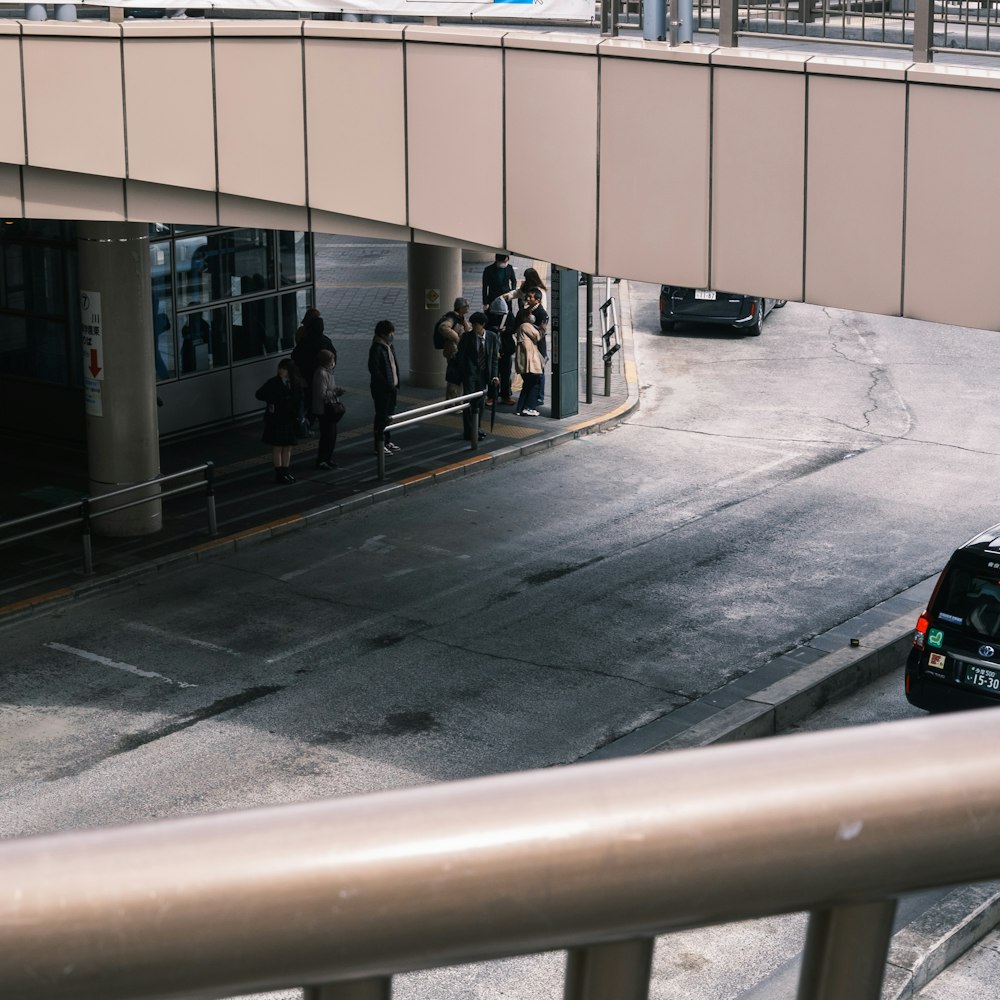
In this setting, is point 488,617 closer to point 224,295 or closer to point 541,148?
point 541,148

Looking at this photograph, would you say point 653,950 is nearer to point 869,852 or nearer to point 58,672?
point 869,852

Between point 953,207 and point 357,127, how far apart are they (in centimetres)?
495

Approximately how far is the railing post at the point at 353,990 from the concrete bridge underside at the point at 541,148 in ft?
29.4

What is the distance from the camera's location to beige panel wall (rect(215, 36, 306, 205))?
41.8 feet

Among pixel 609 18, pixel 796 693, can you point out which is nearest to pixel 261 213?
pixel 609 18

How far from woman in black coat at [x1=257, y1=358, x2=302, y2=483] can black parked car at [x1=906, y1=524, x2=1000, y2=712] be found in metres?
9.10

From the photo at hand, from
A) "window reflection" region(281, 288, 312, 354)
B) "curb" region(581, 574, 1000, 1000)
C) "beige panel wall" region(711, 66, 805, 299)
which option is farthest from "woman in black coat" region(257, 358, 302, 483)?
"beige panel wall" region(711, 66, 805, 299)

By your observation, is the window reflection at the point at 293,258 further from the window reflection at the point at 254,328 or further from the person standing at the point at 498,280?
the person standing at the point at 498,280

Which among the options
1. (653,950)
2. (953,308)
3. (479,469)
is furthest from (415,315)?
(653,950)

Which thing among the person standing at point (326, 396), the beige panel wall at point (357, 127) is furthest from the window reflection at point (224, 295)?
the beige panel wall at point (357, 127)

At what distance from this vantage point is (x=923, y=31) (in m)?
9.64

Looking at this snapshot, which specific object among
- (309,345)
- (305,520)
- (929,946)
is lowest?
(305,520)

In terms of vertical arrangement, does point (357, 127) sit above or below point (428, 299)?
above

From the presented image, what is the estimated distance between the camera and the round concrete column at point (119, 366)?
54.2 ft
